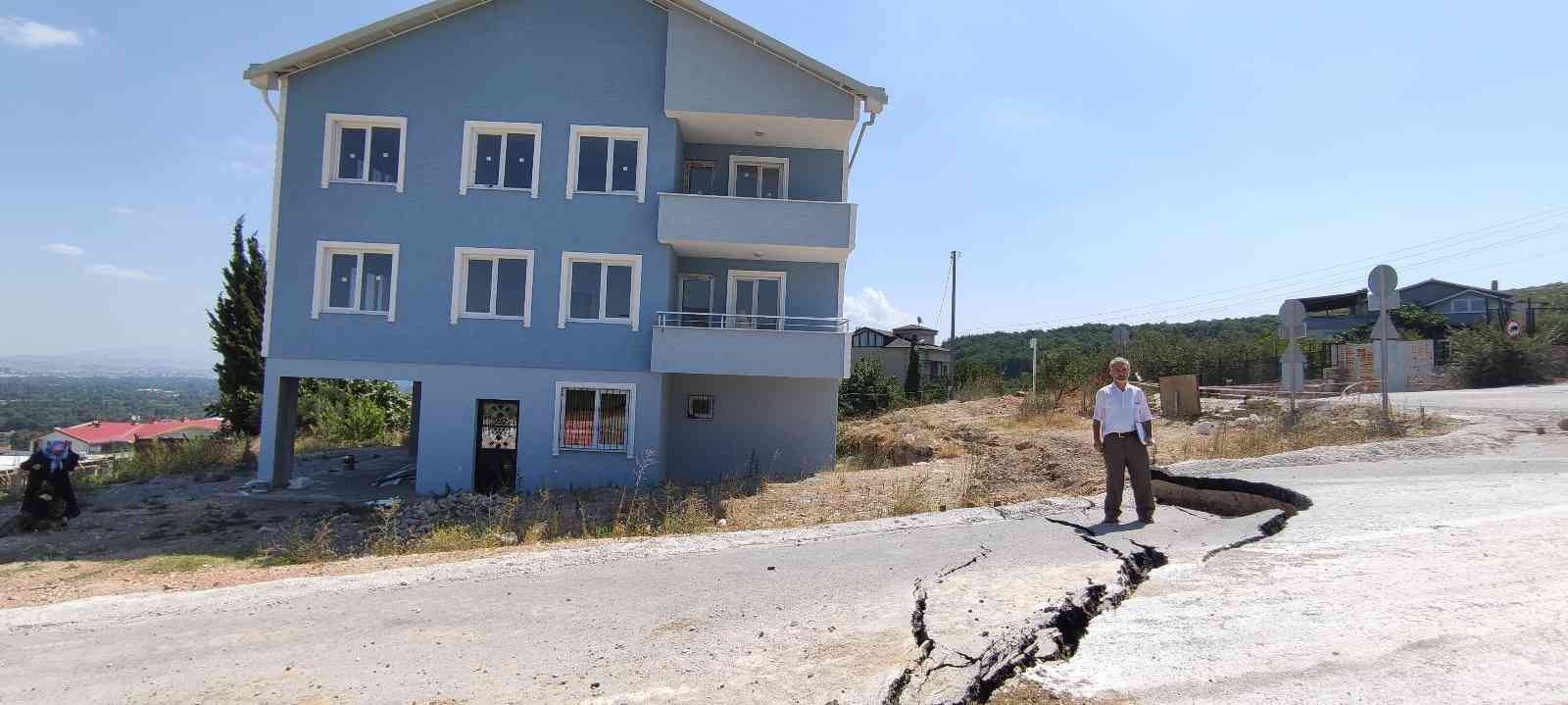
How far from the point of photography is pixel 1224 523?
27.9 feet

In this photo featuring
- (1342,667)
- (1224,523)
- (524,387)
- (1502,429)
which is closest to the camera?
(1342,667)

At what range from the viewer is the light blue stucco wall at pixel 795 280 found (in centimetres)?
2019

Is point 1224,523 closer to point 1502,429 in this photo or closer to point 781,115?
point 1502,429

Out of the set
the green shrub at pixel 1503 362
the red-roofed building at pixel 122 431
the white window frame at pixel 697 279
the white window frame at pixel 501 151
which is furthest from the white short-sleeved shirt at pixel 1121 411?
the red-roofed building at pixel 122 431

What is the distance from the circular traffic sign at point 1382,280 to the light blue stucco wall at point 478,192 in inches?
528

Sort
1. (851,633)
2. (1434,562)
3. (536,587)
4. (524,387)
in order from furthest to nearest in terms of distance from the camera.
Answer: (524,387) < (536,587) < (1434,562) < (851,633)

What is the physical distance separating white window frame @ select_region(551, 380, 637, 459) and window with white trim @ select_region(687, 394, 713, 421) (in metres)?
2.36

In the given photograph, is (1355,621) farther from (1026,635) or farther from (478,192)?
(478,192)

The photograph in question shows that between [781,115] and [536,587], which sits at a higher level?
[781,115]

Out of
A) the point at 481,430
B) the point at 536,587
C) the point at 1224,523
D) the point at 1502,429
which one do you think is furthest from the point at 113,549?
the point at 1502,429

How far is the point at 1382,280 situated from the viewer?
15.8 meters

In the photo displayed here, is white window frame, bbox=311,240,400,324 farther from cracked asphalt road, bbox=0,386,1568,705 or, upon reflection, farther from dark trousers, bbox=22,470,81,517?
cracked asphalt road, bbox=0,386,1568,705

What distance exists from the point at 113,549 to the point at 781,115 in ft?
44.8

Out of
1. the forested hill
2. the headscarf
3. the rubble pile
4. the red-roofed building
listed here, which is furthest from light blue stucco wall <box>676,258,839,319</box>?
the forested hill
